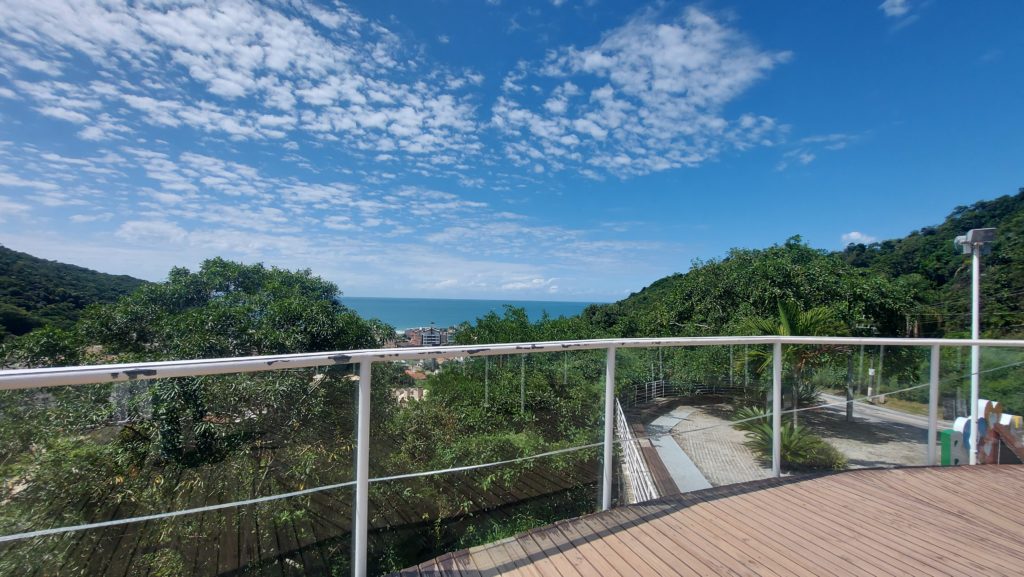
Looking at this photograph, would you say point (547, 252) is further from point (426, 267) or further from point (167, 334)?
point (167, 334)

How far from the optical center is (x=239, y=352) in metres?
9.61

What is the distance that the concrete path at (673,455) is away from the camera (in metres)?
2.84

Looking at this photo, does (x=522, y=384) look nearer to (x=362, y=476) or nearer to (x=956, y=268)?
(x=362, y=476)

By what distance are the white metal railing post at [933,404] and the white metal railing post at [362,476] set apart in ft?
14.0

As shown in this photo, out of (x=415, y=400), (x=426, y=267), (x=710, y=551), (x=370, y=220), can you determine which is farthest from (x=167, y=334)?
(x=426, y=267)

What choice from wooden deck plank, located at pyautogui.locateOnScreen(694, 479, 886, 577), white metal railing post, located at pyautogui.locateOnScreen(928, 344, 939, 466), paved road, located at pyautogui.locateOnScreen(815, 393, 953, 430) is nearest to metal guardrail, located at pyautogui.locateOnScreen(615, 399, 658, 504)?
wooden deck plank, located at pyautogui.locateOnScreen(694, 479, 886, 577)

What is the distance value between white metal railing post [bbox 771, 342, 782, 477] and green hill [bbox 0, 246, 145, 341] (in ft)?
58.3

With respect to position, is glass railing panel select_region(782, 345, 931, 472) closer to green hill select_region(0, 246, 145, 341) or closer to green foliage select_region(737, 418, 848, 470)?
green foliage select_region(737, 418, 848, 470)

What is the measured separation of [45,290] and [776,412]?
28.7 metres

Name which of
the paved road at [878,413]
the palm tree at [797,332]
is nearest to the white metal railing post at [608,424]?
the palm tree at [797,332]

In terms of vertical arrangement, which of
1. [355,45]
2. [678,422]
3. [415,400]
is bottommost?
[678,422]

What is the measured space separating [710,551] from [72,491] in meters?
2.45

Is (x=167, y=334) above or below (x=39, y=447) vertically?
below

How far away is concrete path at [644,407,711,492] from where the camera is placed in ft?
9.30
